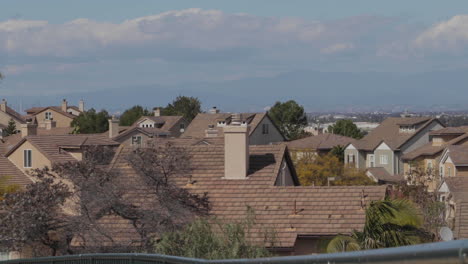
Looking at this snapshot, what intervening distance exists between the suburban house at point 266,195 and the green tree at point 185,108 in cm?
12808

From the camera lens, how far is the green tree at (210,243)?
65.2 ft

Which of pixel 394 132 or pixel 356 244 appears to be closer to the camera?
pixel 356 244

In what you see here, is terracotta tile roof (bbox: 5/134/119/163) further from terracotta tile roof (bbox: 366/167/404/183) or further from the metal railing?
the metal railing

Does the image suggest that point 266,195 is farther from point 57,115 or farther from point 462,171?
point 57,115

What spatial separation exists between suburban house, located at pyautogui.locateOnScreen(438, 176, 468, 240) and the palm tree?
13.7 metres

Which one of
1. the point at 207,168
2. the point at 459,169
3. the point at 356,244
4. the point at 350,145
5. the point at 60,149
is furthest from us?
the point at 350,145

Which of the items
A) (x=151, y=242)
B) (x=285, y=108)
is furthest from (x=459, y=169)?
(x=285, y=108)

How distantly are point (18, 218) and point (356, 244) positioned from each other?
352 inches

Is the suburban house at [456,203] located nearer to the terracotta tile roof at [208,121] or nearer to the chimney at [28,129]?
the chimney at [28,129]

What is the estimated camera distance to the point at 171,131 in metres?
127

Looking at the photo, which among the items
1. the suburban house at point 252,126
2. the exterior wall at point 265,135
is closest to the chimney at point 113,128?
the suburban house at point 252,126

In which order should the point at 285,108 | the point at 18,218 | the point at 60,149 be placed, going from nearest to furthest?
the point at 18,218
the point at 60,149
the point at 285,108

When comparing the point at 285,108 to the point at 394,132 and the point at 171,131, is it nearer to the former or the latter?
the point at 171,131

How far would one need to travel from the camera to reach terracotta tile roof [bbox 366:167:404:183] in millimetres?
92156
